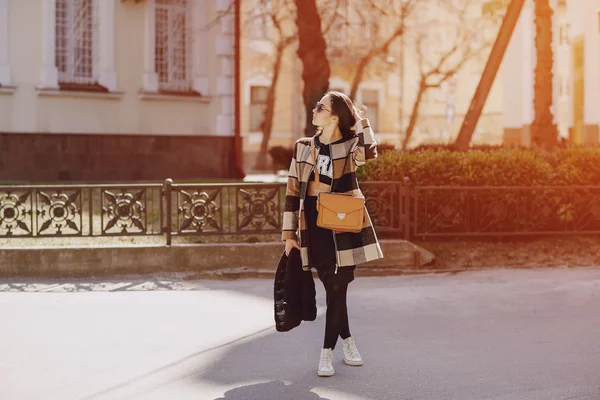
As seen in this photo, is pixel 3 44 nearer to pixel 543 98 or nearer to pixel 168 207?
pixel 168 207

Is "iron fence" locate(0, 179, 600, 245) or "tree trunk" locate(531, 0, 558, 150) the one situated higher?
"tree trunk" locate(531, 0, 558, 150)

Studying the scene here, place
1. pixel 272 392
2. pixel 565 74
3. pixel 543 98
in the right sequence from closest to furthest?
pixel 272 392 < pixel 543 98 < pixel 565 74

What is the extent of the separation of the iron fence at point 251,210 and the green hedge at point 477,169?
9.3 inches

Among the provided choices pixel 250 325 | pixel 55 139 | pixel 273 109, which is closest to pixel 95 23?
pixel 55 139

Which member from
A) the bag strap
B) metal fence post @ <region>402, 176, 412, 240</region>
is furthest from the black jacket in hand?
metal fence post @ <region>402, 176, 412, 240</region>

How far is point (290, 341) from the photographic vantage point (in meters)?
7.76

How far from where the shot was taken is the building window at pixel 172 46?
22.7m

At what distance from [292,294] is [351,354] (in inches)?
25.9

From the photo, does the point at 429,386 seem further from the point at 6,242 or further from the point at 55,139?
the point at 55,139

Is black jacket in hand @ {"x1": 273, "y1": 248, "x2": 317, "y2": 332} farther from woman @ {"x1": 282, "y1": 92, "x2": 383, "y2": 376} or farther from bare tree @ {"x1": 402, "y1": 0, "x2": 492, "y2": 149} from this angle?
bare tree @ {"x1": 402, "y1": 0, "x2": 492, "y2": 149}

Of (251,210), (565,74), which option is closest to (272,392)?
(251,210)

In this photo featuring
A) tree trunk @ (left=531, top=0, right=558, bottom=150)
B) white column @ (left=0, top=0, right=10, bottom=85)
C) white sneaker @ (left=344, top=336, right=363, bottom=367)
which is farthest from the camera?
white column @ (left=0, top=0, right=10, bottom=85)

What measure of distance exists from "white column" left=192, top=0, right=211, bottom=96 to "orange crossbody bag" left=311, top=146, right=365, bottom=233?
16.8 meters

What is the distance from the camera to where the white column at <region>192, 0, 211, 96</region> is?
22.9 m
